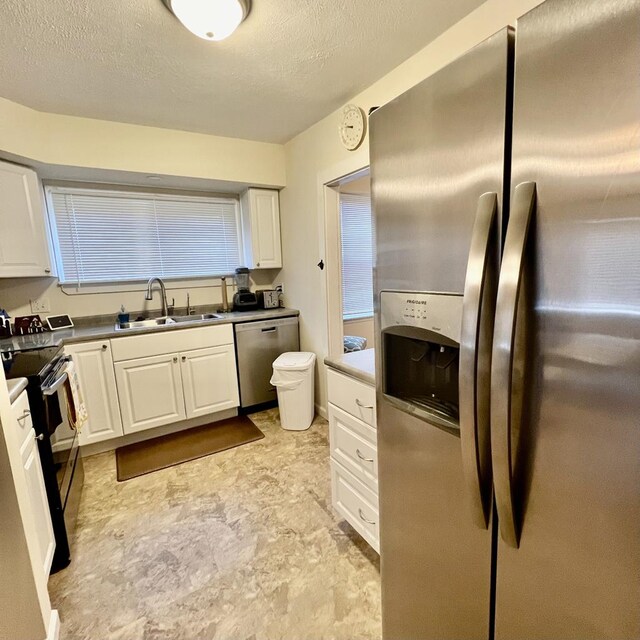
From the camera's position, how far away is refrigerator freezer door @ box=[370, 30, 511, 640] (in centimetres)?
72

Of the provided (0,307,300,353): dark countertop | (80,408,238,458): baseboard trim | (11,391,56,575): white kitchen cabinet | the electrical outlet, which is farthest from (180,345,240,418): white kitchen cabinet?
(11,391,56,575): white kitchen cabinet

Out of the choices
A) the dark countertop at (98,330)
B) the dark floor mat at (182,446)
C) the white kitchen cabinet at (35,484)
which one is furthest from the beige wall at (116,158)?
the white kitchen cabinet at (35,484)

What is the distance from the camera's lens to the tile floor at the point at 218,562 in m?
1.38

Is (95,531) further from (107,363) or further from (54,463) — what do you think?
(107,363)

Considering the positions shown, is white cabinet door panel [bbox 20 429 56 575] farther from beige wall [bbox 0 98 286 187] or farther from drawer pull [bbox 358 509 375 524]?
beige wall [bbox 0 98 286 187]

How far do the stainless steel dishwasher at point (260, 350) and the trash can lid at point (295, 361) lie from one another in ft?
0.87

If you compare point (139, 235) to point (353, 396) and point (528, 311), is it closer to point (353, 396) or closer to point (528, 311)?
point (353, 396)

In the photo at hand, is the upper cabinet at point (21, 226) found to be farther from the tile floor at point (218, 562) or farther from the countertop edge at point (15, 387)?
the tile floor at point (218, 562)

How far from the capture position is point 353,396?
1509mm

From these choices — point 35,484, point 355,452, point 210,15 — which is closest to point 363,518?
point 355,452

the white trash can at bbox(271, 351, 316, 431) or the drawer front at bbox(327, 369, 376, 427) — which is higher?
the drawer front at bbox(327, 369, 376, 427)

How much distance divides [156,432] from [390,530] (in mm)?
2447

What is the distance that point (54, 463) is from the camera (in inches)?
65.5

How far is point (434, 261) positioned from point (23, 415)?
1.67m
